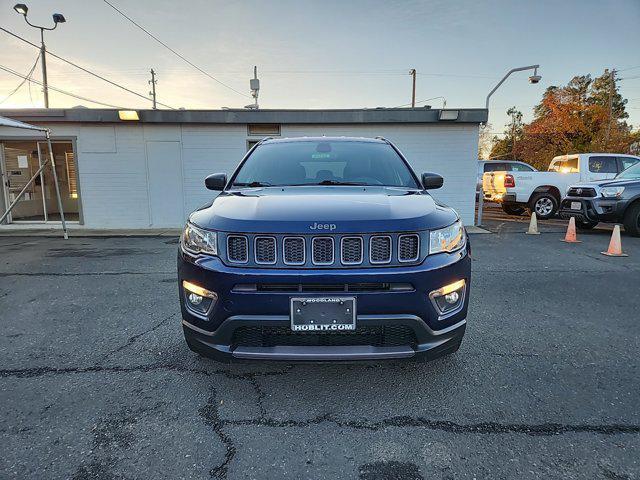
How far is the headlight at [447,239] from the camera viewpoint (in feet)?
7.82

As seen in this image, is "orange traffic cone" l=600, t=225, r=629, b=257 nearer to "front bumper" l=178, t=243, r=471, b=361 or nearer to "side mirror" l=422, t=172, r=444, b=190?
"side mirror" l=422, t=172, r=444, b=190

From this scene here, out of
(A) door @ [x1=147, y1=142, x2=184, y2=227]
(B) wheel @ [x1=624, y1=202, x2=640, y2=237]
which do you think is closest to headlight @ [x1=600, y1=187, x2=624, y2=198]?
(B) wheel @ [x1=624, y1=202, x2=640, y2=237]

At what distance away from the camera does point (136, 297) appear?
16.1 ft

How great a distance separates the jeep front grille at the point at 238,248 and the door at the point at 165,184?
10342 millimetres

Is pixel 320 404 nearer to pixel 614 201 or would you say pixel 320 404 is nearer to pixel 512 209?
pixel 614 201

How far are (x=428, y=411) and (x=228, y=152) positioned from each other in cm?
1070

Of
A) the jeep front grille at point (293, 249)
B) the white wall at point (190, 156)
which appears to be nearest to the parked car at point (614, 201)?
the white wall at point (190, 156)

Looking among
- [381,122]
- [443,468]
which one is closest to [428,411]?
[443,468]

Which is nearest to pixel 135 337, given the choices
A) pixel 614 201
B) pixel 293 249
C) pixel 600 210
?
pixel 293 249

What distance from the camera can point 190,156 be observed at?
11914mm

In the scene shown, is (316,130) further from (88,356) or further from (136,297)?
(88,356)

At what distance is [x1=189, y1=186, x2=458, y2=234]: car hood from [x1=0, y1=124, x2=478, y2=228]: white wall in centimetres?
929

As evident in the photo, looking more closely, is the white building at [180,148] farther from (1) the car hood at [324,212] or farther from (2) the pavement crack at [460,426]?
(2) the pavement crack at [460,426]

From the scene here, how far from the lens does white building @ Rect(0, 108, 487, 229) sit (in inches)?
451
